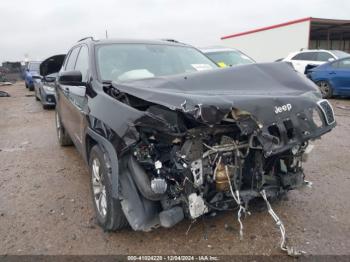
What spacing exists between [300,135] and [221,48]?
8.11 m

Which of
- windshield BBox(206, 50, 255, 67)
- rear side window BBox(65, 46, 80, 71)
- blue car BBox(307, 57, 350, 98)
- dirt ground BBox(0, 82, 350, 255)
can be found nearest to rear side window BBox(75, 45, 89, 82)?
rear side window BBox(65, 46, 80, 71)

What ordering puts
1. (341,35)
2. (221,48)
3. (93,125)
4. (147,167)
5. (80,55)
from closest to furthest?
(147,167)
(93,125)
(80,55)
(221,48)
(341,35)

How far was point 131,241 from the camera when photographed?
3.17 meters

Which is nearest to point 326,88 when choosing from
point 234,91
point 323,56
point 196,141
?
point 323,56

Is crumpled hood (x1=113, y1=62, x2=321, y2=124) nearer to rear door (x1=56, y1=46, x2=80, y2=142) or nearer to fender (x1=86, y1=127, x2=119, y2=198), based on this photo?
fender (x1=86, y1=127, x2=119, y2=198)

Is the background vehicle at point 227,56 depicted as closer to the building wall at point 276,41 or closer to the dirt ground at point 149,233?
the dirt ground at point 149,233

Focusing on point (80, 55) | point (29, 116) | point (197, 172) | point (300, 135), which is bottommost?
point (29, 116)

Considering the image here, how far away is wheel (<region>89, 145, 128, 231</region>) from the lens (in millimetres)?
3061

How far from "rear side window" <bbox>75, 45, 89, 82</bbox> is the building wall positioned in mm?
19595

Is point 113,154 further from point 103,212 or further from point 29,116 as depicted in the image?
point 29,116

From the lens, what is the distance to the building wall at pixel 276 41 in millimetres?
21922

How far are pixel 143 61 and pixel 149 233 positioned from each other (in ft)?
6.46

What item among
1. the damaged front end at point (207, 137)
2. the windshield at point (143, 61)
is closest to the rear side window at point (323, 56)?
the windshield at point (143, 61)

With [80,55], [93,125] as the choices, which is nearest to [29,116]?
[80,55]
